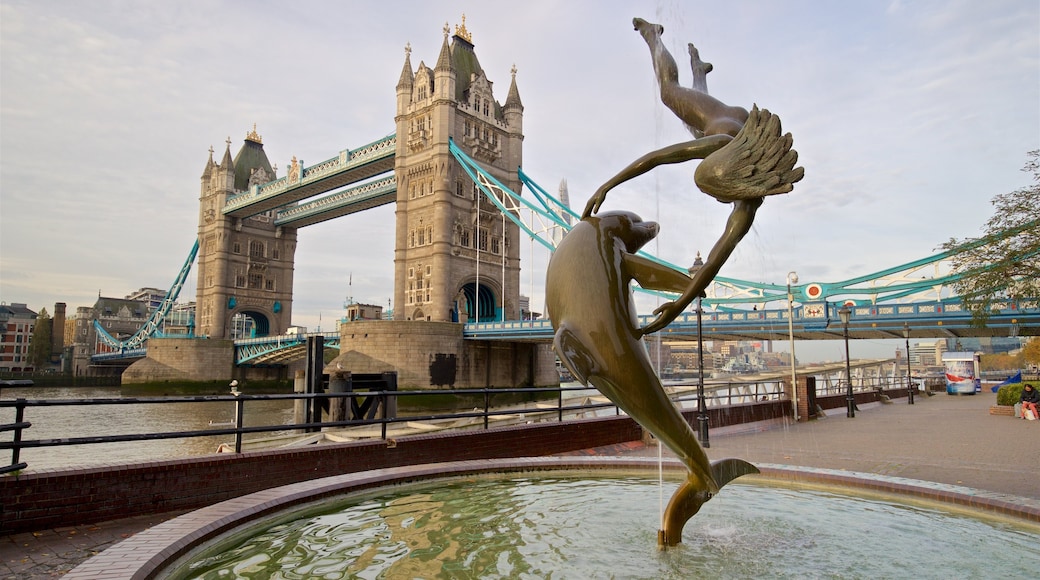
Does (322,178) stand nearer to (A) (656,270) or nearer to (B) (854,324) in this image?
(B) (854,324)

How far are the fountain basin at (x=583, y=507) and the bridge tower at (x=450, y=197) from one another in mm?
37661

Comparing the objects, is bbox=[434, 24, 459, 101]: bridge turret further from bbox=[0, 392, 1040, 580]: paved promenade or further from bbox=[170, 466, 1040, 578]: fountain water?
bbox=[170, 466, 1040, 578]: fountain water

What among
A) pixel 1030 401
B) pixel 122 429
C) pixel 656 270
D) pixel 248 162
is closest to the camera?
pixel 656 270

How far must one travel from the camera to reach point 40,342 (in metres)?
74.8

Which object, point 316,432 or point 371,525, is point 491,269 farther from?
Answer: point 371,525

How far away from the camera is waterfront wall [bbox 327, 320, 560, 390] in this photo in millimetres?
36875

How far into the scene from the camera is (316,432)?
1390cm

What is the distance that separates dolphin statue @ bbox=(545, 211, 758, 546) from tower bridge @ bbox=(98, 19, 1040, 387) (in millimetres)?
24106

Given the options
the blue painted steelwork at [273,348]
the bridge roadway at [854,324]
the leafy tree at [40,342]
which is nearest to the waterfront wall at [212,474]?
the bridge roadway at [854,324]

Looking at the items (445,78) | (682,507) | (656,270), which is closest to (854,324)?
(682,507)

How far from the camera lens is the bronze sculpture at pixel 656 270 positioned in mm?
3350

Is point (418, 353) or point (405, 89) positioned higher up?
point (405, 89)

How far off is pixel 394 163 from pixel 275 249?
2575cm

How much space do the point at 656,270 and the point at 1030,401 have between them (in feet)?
51.9
